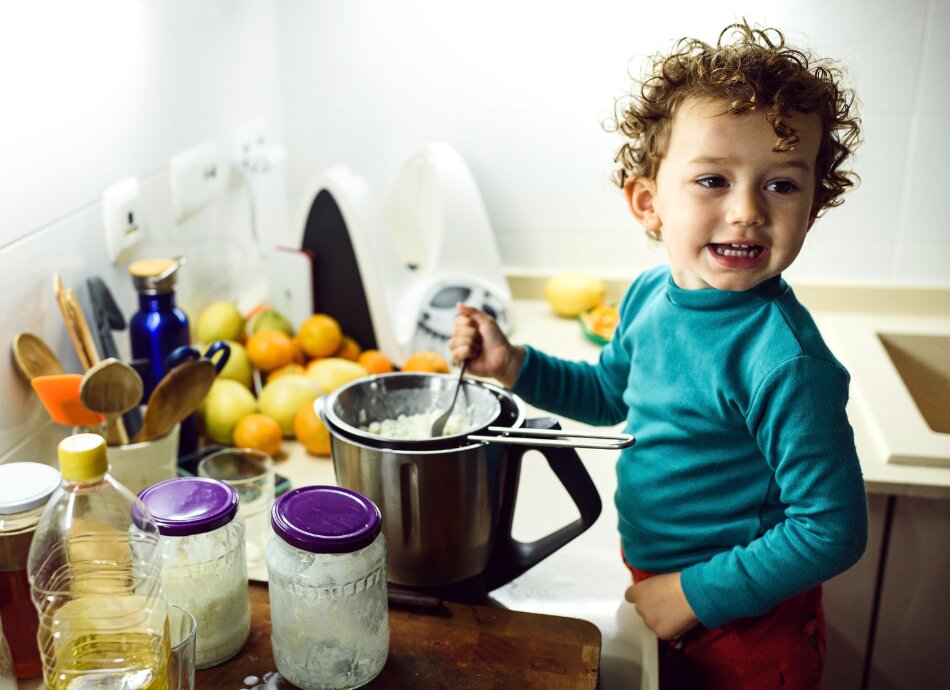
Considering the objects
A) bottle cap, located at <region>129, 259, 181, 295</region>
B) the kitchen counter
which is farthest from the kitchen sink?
bottle cap, located at <region>129, 259, 181, 295</region>

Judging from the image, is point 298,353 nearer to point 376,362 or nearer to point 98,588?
point 376,362

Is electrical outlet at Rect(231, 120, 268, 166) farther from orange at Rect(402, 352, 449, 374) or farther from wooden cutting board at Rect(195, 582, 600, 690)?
wooden cutting board at Rect(195, 582, 600, 690)

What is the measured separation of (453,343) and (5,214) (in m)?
0.45

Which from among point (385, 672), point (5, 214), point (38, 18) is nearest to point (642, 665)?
point (385, 672)

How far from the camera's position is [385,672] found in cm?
74

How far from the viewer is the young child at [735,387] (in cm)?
76

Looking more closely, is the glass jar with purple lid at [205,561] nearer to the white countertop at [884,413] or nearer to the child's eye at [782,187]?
the child's eye at [782,187]

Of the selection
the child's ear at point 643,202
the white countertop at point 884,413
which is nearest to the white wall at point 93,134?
the child's ear at point 643,202

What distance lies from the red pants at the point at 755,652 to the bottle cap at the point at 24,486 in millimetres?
565

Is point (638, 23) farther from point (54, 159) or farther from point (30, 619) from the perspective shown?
point (30, 619)

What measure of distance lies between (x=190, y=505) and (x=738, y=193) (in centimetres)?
51

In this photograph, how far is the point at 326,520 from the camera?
70cm

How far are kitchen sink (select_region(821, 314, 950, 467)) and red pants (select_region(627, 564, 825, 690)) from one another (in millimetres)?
444

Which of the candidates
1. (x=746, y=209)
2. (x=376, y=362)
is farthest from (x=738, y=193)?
(x=376, y=362)
